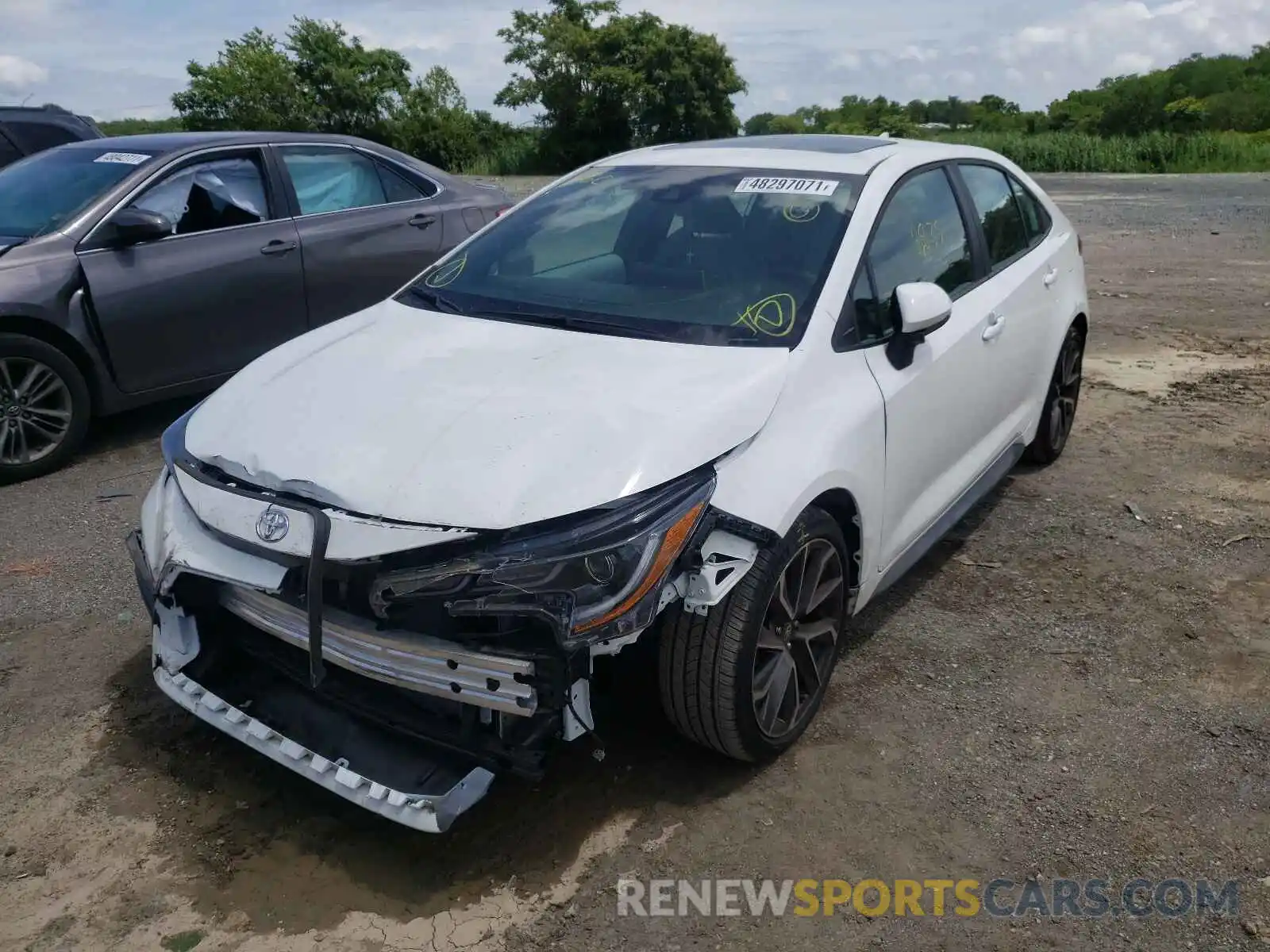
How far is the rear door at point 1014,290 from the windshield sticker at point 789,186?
36.0 inches

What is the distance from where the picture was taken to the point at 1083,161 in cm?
3020

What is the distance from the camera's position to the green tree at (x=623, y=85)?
1684 inches

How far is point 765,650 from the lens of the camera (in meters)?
2.87

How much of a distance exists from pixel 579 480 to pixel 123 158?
4.71 meters

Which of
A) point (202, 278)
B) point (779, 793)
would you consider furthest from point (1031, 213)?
point (202, 278)

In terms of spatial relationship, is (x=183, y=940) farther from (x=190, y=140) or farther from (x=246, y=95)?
(x=246, y=95)

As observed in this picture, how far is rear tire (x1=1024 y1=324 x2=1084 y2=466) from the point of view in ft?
16.8

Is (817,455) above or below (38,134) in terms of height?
below

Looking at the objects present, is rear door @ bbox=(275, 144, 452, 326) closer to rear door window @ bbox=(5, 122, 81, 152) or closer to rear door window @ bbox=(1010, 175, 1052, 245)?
rear door window @ bbox=(1010, 175, 1052, 245)

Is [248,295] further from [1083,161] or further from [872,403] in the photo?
[1083,161]

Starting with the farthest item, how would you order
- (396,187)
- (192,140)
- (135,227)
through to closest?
1. (396,187)
2. (192,140)
3. (135,227)

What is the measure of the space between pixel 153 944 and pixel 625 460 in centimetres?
155

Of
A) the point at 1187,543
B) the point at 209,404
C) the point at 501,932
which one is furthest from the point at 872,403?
the point at 1187,543

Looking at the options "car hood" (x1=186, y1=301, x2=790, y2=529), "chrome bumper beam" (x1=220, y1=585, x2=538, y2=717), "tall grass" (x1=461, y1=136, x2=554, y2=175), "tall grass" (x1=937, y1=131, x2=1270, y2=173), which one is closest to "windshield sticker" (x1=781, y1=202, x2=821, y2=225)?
"car hood" (x1=186, y1=301, x2=790, y2=529)
